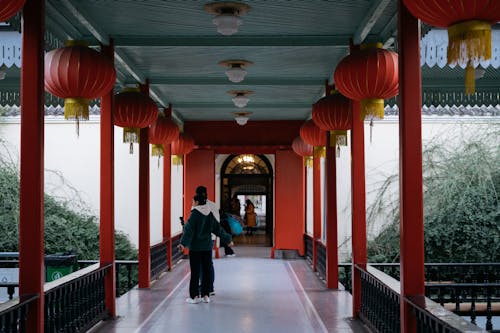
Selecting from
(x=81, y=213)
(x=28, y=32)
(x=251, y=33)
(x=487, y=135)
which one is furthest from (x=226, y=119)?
(x=28, y=32)

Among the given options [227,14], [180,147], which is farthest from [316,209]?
[227,14]

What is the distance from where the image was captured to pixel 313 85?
9422 mm

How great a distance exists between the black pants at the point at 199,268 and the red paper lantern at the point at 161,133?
2.53 meters

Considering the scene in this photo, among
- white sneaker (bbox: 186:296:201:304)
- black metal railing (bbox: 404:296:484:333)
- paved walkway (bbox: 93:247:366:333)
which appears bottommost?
paved walkway (bbox: 93:247:366:333)

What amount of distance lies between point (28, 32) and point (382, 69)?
2805 millimetres

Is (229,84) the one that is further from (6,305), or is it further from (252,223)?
(252,223)

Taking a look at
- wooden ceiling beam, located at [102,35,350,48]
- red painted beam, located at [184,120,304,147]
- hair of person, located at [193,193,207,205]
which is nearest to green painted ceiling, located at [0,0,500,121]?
wooden ceiling beam, located at [102,35,350,48]

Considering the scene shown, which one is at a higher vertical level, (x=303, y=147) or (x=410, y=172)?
(x=303, y=147)

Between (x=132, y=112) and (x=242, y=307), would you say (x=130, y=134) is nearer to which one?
(x=132, y=112)

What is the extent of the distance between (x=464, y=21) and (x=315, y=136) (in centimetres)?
666

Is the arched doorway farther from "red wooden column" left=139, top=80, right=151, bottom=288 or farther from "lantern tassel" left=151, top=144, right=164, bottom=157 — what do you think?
"red wooden column" left=139, top=80, right=151, bottom=288

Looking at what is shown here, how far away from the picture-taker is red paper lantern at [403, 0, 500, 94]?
3.00m

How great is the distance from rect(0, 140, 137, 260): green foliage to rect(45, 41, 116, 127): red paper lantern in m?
9.22

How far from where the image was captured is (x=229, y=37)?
684 centimetres
